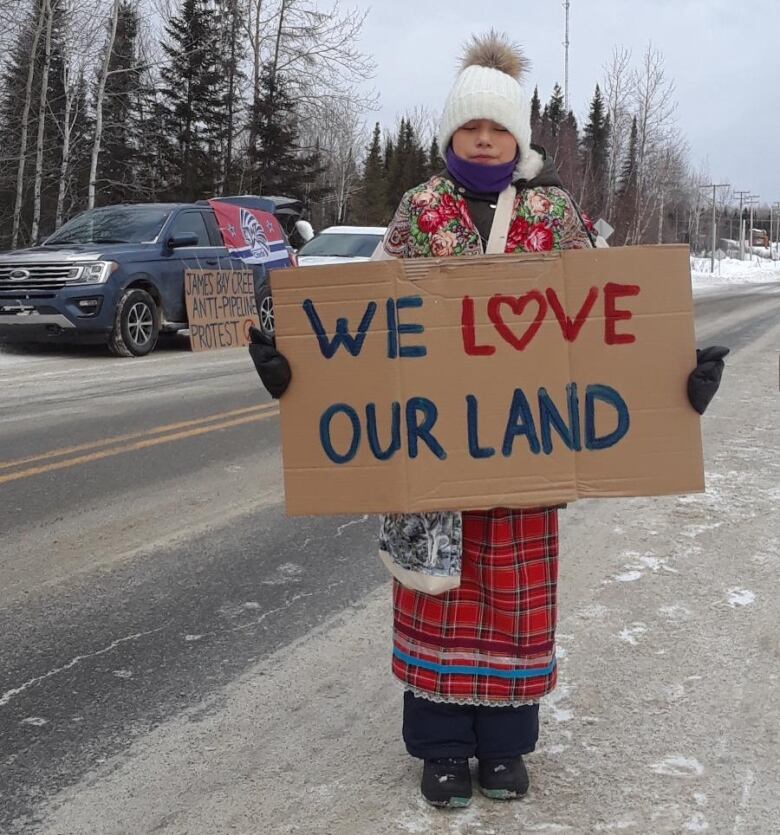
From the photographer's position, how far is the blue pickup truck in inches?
456

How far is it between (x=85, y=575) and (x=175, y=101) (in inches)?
1406

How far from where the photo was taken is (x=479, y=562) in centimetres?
244

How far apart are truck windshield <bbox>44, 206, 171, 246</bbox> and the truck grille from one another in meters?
0.99

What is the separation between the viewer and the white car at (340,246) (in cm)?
1498

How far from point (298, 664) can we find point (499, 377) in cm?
148

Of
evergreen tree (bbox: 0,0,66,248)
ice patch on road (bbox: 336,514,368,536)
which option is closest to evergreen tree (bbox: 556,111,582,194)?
evergreen tree (bbox: 0,0,66,248)

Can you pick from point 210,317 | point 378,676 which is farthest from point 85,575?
point 210,317

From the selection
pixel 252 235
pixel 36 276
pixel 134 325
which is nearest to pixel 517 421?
pixel 36 276

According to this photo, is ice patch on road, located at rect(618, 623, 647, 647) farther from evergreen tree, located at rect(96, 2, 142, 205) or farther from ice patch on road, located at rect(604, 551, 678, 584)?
evergreen tree, located at rect(96, 2, 142, 205)

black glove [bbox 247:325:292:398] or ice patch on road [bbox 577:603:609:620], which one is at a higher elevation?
black glove [bbox 247:325:292:398]

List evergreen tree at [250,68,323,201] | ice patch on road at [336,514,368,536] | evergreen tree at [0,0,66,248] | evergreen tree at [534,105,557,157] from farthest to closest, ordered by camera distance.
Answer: evergreen tree at [534,105,557,157], evergreen tree at [250,68,323,201], evergreen tree at [0,0,66,248], ice patch on road at [336,514,368,536]

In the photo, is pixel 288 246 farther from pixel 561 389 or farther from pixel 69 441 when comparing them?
pixel 561 389

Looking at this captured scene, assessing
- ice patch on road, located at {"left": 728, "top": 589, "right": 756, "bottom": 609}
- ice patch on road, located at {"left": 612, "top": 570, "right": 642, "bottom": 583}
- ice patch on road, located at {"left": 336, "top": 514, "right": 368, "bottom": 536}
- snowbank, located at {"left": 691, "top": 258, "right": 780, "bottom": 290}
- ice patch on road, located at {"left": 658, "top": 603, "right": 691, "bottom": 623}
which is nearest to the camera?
ice patch on road, located at {"left": 658, "top": 603, "right": 691, "bottom": 623}

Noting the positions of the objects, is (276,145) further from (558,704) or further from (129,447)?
(558,704)
